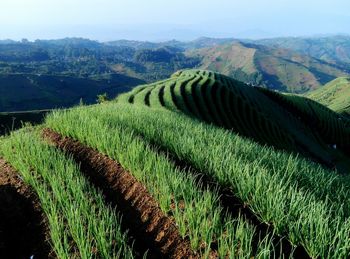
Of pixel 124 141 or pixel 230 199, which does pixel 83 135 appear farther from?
pixel 230 199

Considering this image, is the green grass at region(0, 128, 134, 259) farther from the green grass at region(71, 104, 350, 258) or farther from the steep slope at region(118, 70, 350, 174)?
the steep slope at region(118, 70, 350, 174)

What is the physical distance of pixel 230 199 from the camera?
840cm

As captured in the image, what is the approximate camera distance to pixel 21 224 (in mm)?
8047

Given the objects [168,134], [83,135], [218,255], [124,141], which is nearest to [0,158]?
[83,135]

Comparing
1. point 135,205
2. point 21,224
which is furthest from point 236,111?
point 21,224

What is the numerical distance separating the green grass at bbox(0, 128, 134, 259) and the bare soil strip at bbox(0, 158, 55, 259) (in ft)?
0.73

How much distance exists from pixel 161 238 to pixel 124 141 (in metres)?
4.36

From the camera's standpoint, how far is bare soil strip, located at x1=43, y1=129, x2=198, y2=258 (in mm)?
6797

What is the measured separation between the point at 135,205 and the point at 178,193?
→ 1219 mm

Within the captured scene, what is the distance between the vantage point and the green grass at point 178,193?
19.6ft

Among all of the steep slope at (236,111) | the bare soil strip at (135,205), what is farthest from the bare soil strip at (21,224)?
the steep slope at (236,111)

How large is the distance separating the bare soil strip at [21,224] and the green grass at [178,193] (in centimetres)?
226

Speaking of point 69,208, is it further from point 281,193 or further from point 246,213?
point 281,193

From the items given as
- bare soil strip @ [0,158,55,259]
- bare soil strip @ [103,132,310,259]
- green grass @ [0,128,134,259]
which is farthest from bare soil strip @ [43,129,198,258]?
bare soil strip @ [0,158,55,259]
